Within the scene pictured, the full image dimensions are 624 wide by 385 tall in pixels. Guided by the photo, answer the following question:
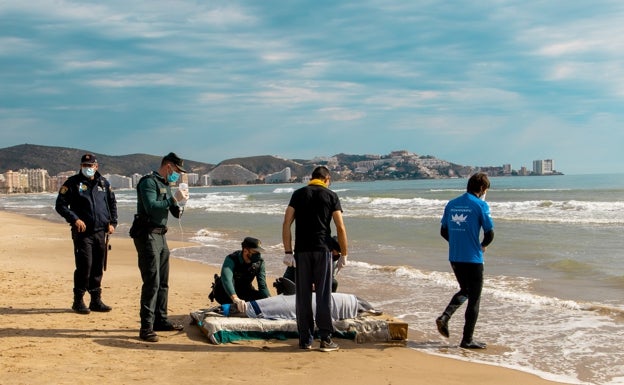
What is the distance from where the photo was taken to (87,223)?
701cm

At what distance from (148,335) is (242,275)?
1.21 m

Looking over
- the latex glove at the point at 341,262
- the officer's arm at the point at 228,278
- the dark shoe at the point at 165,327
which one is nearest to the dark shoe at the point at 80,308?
the dark shoe at the point at 165,327

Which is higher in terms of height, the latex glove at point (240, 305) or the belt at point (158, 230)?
the belt at point (158, 230)

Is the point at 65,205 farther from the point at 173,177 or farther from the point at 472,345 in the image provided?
the point at 472,345

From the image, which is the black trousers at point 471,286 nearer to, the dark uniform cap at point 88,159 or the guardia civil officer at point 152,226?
the guardia civil officer at point 152,226

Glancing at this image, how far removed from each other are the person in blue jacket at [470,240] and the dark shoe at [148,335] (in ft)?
9.34

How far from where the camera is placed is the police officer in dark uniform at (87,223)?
23.0 ft

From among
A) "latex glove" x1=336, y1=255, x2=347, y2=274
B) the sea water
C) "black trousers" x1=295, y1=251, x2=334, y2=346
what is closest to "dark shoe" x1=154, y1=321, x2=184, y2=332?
"black trousers" x1=295, y1=251, x2=334, y2=346

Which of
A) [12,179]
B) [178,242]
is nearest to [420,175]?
[12,179]

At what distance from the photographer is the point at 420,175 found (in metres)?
187

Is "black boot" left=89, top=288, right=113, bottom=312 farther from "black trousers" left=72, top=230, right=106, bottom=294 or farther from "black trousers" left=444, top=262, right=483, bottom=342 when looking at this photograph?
"black trousers" left=444, top=262, right=483, bottom=342

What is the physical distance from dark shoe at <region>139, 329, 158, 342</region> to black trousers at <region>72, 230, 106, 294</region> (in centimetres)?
156

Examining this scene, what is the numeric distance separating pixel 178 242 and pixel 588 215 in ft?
62.2

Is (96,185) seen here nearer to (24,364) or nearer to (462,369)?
(24,364)
